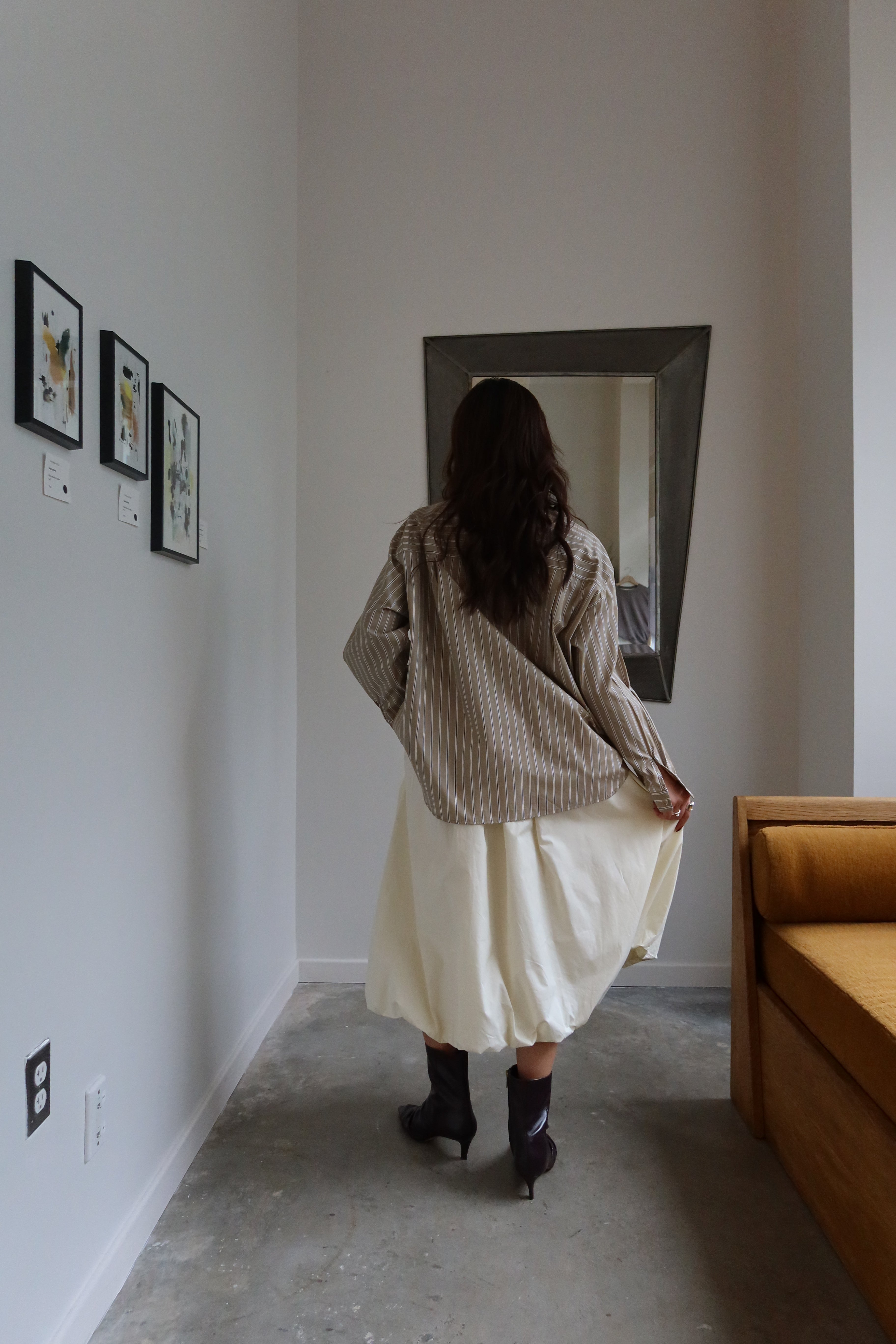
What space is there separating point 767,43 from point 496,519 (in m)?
2.28

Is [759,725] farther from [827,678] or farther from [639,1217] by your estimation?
[639,1217]

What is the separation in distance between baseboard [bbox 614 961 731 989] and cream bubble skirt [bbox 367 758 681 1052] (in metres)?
1.19

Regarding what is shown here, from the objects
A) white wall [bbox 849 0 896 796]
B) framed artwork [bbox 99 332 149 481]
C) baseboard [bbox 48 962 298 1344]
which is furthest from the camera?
white wall [bbox 849 0 896 796]

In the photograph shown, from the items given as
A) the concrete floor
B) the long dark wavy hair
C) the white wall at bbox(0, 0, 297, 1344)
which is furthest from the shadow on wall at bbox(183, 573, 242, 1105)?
the long dark wavy hair

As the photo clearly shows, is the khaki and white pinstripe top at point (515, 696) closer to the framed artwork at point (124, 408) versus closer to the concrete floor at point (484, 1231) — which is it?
the framed artwork at point (124, 408)

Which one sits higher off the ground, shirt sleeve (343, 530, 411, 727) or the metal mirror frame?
the metal mirror frame

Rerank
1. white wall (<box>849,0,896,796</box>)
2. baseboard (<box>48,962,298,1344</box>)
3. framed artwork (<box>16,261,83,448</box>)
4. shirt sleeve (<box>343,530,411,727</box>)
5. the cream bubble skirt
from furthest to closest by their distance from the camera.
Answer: white wall (<box>849,0,896,796</box>) < shirt sleeve (<box>343,530,411,727</box>) < the cream bubble skirt < baseboard (<box>48,962,298,1344</box>) < framed artwork (<box>16,261,83,448</box>)

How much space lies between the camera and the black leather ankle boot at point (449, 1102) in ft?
5.53

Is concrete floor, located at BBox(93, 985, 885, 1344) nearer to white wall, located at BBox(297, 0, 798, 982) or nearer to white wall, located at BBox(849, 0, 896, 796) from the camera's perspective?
white wall, located at BBox(297, 0, 798, 982)

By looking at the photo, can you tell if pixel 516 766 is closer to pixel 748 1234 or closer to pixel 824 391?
pixel 748 1234

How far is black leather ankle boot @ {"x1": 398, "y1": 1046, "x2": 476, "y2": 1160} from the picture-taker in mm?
1686

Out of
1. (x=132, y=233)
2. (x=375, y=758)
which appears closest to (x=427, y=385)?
(x=375, y=758)

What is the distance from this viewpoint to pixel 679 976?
8.95 ft

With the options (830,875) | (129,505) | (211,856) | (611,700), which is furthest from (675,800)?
(129,505)
